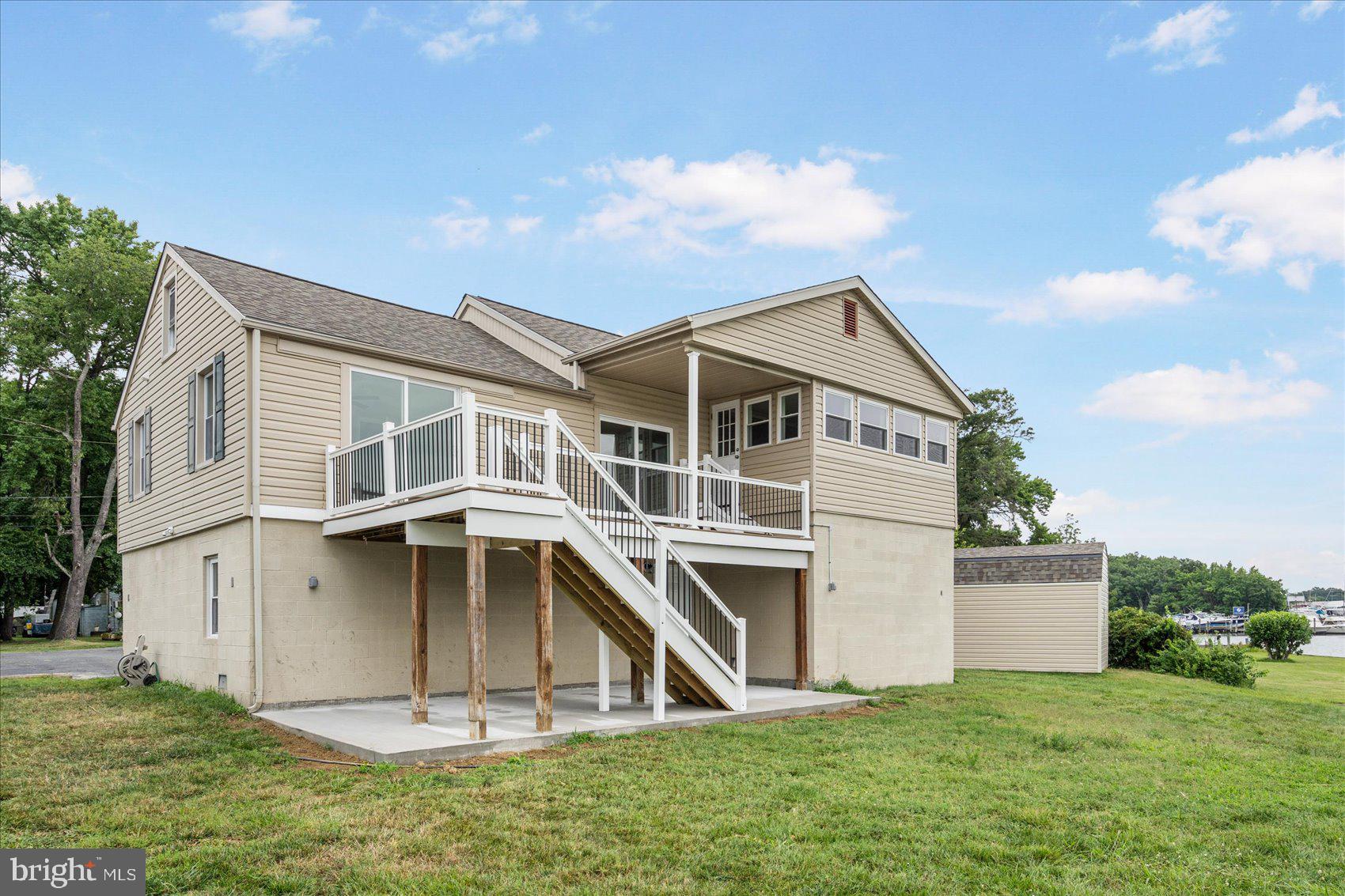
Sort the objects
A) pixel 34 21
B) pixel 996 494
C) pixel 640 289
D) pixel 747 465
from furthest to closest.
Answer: pixel 996 494
pixel 640 289
pixel 34 21
pixel 747 465

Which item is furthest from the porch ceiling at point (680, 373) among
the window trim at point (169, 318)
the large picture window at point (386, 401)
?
the window trim at point (169, 318)

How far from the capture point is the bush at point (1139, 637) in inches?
958

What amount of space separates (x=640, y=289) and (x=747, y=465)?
1563 centimetres

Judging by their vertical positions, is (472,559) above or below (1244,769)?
above

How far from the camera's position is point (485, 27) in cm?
2120

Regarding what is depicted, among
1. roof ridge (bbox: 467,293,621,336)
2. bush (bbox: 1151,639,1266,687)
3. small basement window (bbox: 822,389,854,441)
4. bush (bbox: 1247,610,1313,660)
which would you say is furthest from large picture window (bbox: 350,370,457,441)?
bush (bbox: 1247,610,1313,660)

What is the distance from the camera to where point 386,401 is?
44.4 ft

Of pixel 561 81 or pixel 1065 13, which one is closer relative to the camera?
pixel 1065 13

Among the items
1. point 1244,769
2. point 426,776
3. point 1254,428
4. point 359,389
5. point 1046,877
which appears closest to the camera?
point 1046,877

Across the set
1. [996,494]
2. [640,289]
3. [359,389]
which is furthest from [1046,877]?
[996,494]

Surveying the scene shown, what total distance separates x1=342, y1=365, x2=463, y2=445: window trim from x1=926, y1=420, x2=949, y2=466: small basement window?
9967mm

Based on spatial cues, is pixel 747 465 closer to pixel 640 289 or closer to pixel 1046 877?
pixel 1046 877

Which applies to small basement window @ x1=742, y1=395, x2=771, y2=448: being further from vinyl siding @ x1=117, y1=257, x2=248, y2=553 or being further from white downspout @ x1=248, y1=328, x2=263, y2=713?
vinyl siding @ x1=117, y1=257, x2=248, y2=553

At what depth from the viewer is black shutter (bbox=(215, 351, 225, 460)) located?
42.7 feet
